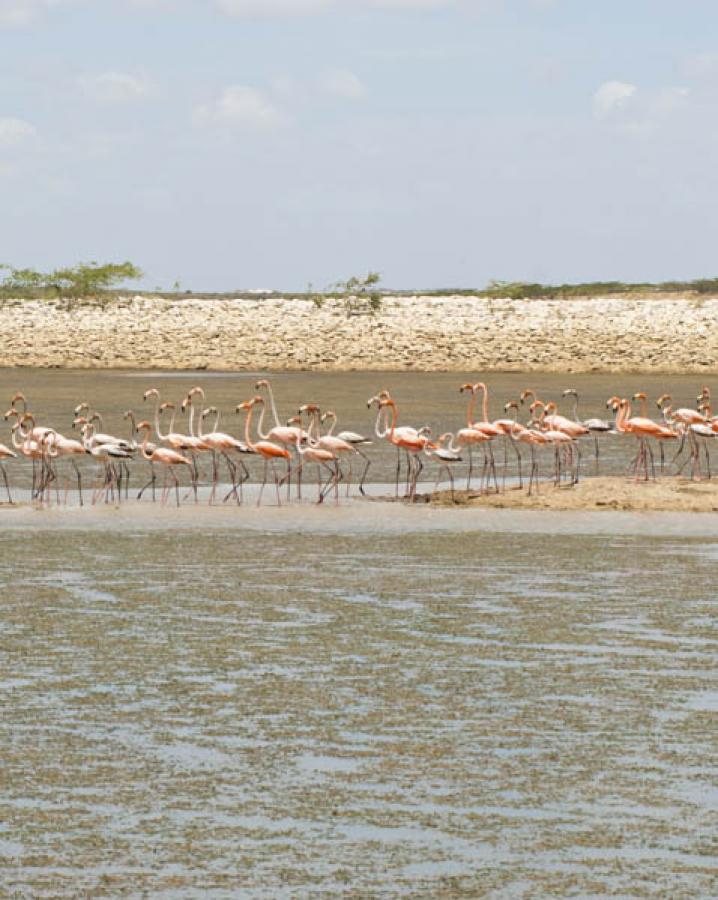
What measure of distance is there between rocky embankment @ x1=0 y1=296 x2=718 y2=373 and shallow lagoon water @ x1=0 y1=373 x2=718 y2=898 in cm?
3900

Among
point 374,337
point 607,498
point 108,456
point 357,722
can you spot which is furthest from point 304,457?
point 374,337

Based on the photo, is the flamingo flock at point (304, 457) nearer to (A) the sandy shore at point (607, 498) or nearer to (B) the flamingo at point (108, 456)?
(B) the flamingo at point (108, 456)

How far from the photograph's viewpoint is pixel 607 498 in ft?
67.1

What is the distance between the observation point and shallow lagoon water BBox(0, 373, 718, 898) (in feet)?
23.4

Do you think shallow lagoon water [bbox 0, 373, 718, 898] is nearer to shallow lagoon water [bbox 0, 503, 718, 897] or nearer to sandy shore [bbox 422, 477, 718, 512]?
shallow lagoon water [bbox 0, 503, 718, 897]

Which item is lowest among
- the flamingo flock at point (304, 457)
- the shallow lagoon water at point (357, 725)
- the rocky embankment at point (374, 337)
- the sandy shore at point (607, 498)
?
the shallow lagoon water at point (357, 725)

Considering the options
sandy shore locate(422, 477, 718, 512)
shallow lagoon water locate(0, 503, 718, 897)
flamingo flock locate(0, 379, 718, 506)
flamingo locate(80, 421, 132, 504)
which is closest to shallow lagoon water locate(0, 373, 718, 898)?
shallow lagoon water locate(0, 503, 718, 897)

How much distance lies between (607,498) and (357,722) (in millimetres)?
11367

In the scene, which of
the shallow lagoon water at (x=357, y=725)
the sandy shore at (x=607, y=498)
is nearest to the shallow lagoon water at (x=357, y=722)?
the shallow lagoon water at (x=357, y=725)

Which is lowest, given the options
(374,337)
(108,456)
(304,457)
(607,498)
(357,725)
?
(357,725)

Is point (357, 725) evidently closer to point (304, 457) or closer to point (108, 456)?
point (108, 456)

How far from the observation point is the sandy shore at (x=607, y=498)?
20078 mm

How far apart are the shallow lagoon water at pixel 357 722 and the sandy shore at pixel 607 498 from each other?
3638mm

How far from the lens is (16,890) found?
265 inches
